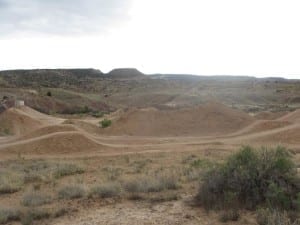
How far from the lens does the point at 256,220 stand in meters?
7.50

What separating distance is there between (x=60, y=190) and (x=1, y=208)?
5.70 feet

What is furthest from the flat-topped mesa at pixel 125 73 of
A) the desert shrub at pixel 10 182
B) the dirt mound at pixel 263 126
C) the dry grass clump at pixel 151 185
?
the dry grass clump at pixel 151 185

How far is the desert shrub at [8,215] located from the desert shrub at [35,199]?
0.80 meters

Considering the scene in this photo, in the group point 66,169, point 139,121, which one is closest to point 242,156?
point 66,169

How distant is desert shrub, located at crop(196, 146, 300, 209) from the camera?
8318 millimetres

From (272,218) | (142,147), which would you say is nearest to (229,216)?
(272,218)

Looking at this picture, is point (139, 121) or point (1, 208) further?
point (139, 121)

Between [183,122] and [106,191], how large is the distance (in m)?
21.7

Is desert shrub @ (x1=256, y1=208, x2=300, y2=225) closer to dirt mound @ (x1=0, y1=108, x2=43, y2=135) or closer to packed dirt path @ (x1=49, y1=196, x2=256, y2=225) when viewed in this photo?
packed dirt path @ (x1=49, y1=196, x2=256, y2=225)

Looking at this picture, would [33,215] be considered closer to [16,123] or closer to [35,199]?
[35,199]

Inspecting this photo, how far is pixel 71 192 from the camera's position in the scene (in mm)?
10297

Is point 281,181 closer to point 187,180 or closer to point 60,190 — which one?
point 187,180

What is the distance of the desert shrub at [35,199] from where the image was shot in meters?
9.72

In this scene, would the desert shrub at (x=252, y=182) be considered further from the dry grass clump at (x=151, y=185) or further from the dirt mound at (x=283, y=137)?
the dirt mound at (x=283, y=137)
